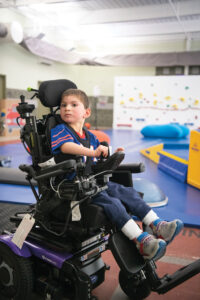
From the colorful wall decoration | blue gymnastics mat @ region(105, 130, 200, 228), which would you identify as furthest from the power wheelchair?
the colorful wall decoration

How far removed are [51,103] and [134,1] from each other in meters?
7.88

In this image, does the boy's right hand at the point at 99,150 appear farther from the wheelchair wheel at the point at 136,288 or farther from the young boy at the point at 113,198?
the wheelchair wheel at the point at 136,288

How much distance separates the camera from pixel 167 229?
1.35 m

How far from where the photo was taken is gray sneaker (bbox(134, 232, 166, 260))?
123 centimetres

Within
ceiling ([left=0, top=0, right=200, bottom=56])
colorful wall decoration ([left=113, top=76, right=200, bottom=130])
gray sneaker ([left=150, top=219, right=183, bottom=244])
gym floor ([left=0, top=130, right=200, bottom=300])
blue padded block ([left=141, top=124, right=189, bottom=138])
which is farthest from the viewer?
colorful wall decoration ([left=113, top=76, right=200, bottom=130])

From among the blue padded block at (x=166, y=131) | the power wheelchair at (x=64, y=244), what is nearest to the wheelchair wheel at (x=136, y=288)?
the power wheelchair at (x=64, y=244)

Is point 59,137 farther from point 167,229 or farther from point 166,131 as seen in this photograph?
point 166,131

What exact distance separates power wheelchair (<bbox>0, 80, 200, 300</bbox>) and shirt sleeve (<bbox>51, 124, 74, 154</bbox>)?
0.05 metres

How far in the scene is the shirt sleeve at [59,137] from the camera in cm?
140

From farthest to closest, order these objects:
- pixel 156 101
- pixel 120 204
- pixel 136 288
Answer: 1. pixel 156 101
2. pixel 136 288
3. pixel 120 204

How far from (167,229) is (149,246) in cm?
15

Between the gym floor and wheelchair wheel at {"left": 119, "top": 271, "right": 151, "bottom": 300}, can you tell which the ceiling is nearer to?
the gym floor

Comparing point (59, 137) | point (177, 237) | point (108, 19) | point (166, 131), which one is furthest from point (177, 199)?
point (108, 19)

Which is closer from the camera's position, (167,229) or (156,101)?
(167,229)
